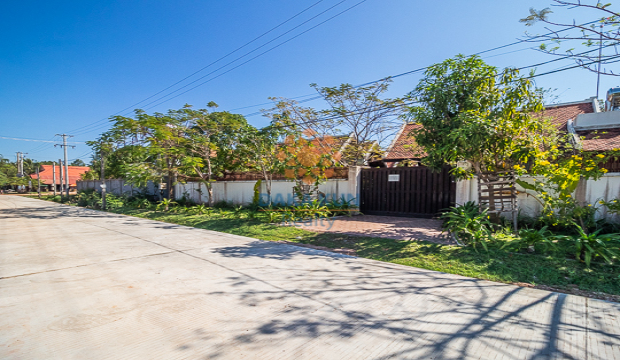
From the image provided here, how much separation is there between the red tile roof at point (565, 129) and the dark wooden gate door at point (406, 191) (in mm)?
1098

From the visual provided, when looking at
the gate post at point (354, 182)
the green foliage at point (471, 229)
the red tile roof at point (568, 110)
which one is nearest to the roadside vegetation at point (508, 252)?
the green foliage at point (471, 229)

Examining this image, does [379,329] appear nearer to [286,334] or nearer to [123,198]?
[286,334]

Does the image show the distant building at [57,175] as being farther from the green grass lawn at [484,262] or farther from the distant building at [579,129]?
the green grass lawn at [484,262]

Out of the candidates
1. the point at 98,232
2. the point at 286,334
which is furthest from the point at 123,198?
the point at 286,334

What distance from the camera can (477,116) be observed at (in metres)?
6.09

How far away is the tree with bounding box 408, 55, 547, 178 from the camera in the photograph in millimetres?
→ 6184

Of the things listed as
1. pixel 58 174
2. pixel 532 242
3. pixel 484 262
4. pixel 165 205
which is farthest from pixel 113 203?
pixel 58 174

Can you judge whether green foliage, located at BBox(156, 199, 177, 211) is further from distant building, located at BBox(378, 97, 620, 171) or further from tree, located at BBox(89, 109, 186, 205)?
distant building, located at BBox(378, 97, 620, 171)

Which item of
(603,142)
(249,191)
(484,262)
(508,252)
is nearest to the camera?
(484,262)

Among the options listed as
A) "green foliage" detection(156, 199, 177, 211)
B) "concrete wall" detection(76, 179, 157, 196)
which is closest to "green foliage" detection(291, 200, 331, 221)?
"green foliage" detection(156, 199, 177, 211)

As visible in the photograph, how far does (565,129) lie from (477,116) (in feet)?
28.6

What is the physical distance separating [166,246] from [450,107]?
7338 millimetres

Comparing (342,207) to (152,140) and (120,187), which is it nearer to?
(152,140)

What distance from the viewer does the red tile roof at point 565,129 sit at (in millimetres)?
9672
